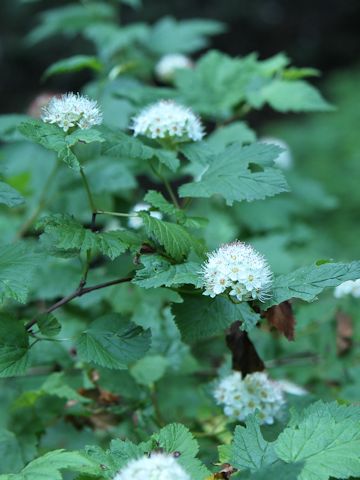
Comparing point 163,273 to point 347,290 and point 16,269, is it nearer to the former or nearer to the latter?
point 16,269

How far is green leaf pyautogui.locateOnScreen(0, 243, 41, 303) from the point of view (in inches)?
44.7

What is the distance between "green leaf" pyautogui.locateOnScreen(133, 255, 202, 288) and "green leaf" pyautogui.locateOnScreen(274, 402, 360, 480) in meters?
0.29

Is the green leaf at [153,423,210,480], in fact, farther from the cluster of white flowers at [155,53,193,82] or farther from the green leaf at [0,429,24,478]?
the cluster of white flowers at [155,53,193,82]

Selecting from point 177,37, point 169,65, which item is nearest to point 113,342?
point 169,65

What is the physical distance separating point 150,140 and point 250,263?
18.0 inches

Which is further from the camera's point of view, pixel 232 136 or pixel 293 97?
pixel 293 97

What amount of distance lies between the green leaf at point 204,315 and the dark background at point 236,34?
5339 mm

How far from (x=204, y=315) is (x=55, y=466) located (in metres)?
0.38

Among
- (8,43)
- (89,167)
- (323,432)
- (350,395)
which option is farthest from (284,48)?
(323,432)

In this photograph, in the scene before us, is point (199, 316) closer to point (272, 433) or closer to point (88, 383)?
point (272, 433)

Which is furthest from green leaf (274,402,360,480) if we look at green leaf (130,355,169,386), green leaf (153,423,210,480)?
green leaf (130,355,169,386)

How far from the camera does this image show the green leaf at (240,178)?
4.23 ft

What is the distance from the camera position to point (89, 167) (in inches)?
84.7

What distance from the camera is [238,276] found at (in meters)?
1.12
